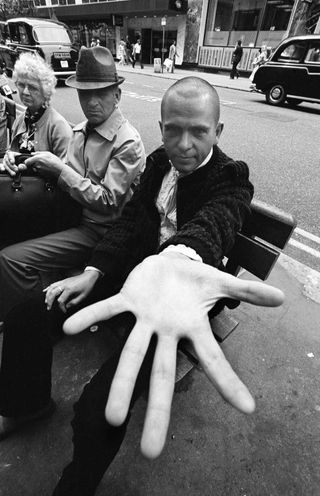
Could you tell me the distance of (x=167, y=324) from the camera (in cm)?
84

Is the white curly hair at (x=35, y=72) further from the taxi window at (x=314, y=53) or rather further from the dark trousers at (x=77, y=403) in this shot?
the taxi window at (x=314, y=53)

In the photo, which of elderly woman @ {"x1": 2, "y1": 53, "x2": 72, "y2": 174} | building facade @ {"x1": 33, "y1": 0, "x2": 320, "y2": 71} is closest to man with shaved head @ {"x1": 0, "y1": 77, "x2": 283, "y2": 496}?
elderly woman @ {"x1": 2, "y1": 53, "x2": 72, "y2": 174}

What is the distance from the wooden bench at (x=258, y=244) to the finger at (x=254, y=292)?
646mm

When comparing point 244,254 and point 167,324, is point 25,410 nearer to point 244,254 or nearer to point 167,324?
point 167,324

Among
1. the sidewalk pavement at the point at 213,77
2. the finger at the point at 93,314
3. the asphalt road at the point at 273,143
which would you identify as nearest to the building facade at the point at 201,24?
the sidewalk pavement at the point at 213,77

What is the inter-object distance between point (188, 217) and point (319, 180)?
13.4 ft

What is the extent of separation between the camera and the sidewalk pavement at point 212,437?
1.27m

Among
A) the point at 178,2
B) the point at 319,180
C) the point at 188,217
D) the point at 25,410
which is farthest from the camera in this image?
the point at 178,2

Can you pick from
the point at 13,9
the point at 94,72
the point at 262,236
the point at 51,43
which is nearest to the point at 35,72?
the point at 94,72

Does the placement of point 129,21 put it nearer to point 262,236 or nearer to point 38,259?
point 38,259

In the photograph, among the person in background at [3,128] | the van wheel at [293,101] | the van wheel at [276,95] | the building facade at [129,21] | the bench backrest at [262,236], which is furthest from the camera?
the building facade at [129,21]

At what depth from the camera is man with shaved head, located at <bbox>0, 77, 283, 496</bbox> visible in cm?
77

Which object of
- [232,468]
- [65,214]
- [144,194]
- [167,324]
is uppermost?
[167,324]

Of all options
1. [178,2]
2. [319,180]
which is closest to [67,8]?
[178,2]
